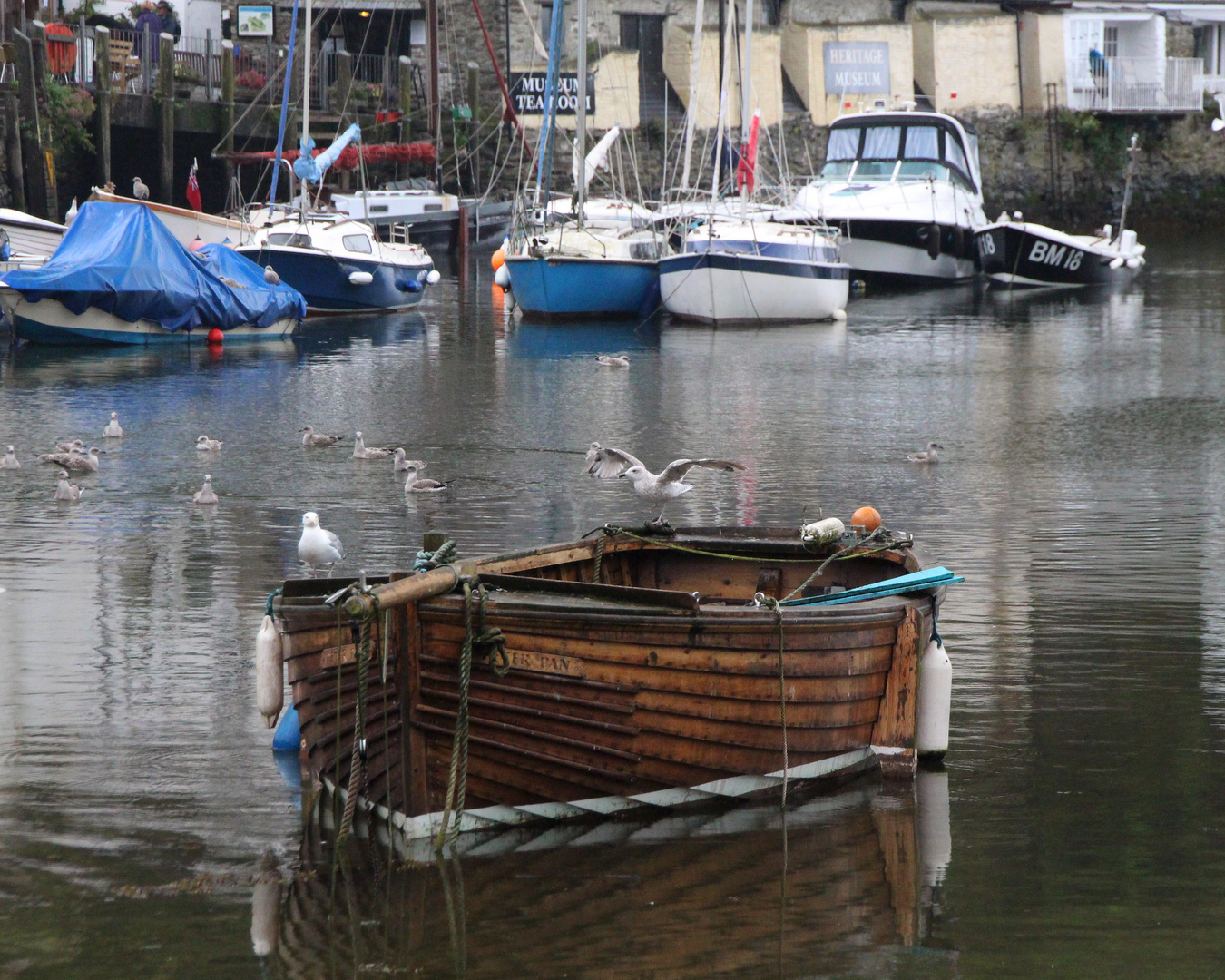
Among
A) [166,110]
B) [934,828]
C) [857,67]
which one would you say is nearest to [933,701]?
[934,828]

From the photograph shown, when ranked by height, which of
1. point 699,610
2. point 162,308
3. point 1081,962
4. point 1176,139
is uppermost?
point 1176,139

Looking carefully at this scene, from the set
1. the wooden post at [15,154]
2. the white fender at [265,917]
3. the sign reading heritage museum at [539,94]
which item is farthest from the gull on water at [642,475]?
the sign reading heritage museum at [539,94]

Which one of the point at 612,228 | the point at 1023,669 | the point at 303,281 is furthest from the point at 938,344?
the point at 1023,669

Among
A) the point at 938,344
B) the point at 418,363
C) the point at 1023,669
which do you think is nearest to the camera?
the point at 1023,669

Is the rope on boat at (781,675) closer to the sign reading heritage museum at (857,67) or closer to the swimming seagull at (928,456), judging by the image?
the swimming seagull at (928,456)

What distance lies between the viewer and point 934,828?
7.26m

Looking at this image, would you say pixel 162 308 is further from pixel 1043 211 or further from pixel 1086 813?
pixel 1043 211

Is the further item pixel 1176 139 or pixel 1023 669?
pixel 1176 139

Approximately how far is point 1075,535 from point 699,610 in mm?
6758

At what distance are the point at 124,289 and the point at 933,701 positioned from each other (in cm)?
2006

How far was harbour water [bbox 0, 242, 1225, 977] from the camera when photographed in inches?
243

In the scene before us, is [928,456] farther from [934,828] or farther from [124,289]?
[124,289]

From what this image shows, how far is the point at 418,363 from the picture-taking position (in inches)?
967

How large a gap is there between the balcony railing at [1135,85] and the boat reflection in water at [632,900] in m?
51.7
